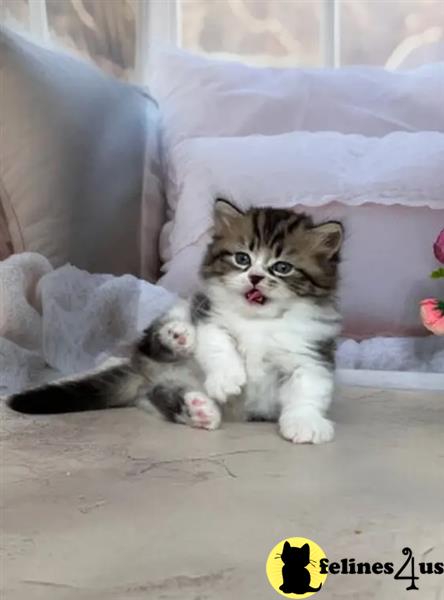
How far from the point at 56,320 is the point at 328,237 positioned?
1.35 ft

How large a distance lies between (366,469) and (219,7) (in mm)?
1237

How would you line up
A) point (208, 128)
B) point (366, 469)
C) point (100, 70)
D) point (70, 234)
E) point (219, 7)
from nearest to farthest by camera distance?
1. point (366, 469)
2. point (70, 234)
3. point (100, 70)
4. point (208, 128)
5. point (219, 7)

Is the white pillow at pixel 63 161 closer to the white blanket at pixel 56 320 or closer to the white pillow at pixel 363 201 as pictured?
the white blanket at pixel 56 320

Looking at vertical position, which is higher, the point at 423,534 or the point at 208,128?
the point at 208,128

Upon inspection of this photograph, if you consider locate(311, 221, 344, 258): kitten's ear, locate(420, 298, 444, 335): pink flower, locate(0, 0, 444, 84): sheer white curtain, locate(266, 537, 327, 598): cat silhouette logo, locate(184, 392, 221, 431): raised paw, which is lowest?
locate(184, 392, 221, 431): raised paw

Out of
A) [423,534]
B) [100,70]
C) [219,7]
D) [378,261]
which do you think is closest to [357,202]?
[378,261]

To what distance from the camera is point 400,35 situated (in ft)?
5.75

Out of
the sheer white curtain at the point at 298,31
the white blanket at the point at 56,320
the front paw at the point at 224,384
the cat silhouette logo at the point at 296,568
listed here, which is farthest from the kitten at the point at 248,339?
the sheer white curtain at the point at 298,31

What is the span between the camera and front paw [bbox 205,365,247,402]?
1.03m

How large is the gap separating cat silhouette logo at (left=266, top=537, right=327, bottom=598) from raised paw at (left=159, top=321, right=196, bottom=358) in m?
0.45

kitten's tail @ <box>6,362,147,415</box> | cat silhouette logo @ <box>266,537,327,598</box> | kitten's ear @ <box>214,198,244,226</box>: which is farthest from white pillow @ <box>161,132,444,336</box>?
cat silhouette logo @ <box>266,537,327,598</box>

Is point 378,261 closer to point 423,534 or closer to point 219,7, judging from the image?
point 219,7

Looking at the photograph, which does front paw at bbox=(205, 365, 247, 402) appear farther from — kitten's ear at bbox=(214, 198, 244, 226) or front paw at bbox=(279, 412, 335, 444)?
kitten's ear at bbox=(214, 198, 244, 226)

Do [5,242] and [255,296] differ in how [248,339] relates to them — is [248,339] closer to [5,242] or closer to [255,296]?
[255,296]
